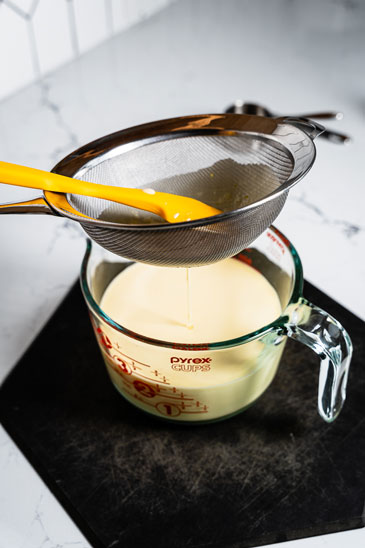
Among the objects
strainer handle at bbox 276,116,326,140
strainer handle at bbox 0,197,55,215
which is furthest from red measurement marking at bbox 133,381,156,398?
strainer handle at bbox 276,116,326,140

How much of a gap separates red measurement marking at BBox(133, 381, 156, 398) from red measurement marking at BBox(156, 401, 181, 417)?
2 centimetres

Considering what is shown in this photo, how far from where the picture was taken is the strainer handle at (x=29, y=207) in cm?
62

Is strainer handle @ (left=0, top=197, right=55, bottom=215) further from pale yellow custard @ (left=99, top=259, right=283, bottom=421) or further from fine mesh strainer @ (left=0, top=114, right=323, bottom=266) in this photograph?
pale yellow custard @ (left=99, top=259, right=283, bottom=421)

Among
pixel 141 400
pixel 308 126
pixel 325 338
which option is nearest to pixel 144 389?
pixel 141 400

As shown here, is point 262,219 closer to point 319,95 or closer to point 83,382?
point 83,382

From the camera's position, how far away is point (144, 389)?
2.38 ft

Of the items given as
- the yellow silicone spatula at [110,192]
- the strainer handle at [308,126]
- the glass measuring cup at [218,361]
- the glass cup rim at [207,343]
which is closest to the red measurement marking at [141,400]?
the glass measuring cup at [218,361]

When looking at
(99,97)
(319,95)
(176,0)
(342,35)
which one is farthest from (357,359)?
(176,0)

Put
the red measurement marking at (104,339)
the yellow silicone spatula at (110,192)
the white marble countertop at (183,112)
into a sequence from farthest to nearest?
the white marble countertop at (183,112) < the red measurement marking at (104,339) < the yellow silicone spatula at (110,192)

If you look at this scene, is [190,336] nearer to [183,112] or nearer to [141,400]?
[141,400]

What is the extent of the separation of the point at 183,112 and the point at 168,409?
88cm

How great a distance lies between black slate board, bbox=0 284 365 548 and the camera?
664 millimetres

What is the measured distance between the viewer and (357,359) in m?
0.84

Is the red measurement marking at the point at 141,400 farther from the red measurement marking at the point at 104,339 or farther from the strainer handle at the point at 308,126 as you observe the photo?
the strainer handle at the point at 308,126
